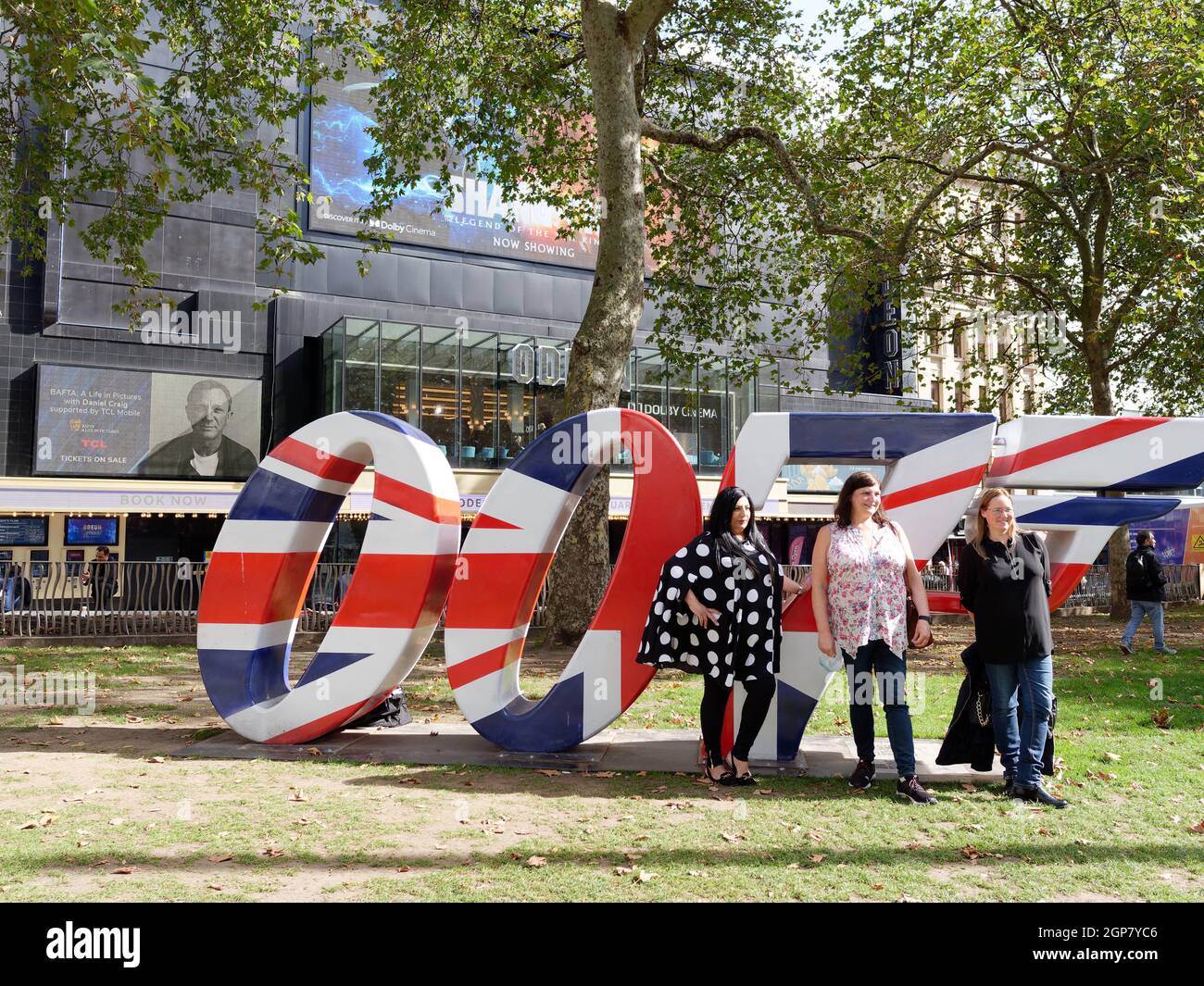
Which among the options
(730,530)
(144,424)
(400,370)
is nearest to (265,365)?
(144,424)

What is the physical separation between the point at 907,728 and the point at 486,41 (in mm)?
14266

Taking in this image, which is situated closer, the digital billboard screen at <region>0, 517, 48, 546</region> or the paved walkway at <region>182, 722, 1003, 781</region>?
the paved walkway at <region>182, 722, 1003, 781</region>

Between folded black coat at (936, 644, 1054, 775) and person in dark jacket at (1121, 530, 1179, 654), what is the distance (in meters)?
9.07

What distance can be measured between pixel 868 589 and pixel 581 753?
2526 millimetres

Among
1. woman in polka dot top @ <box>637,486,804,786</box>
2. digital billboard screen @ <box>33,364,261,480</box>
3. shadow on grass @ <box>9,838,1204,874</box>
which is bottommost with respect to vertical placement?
shadow on grass @ <box>9,838,1204,874</box>

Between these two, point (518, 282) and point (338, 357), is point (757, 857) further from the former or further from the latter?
point (518, 282)

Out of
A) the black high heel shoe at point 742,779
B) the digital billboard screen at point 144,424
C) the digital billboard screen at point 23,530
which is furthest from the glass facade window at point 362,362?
the black high heel shoe at point 742,779

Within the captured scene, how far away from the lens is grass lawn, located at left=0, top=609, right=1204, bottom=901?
412cm

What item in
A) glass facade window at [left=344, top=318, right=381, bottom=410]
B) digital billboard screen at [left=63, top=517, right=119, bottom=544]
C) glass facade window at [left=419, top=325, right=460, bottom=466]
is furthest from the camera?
glass facade window at [left=419, top=325, right=460, bottom=466]

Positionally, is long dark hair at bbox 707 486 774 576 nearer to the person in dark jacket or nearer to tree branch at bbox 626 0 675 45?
tree branch at bbox 626 0 675 45

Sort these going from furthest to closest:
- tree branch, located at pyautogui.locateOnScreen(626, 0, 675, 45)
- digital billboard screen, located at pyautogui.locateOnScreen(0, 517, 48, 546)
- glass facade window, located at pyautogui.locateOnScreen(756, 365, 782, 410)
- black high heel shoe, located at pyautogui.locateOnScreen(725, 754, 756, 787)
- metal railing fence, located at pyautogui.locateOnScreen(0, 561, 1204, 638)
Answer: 1. glass facade window, located at pyautogui.locateOnScreen(756, 365, 782, 410)
2. digital billboard screen, located at pyautogui.locateOnScreen(0, 517, 48, 546)
3. metal railing fence, located at pyautogui.locateOnScreen(0, 561, 1204, 638)
4. tree branch, located at pyautogui.locateOnScreen(626, 0, 675, 45)
5. black high heel shoe, located at pyautogui.locateOnScreen(725, 754, 756, 787)

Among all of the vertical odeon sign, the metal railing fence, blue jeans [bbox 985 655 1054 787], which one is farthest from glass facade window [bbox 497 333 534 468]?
blue jeans [bbox 985 655 1054 787]
